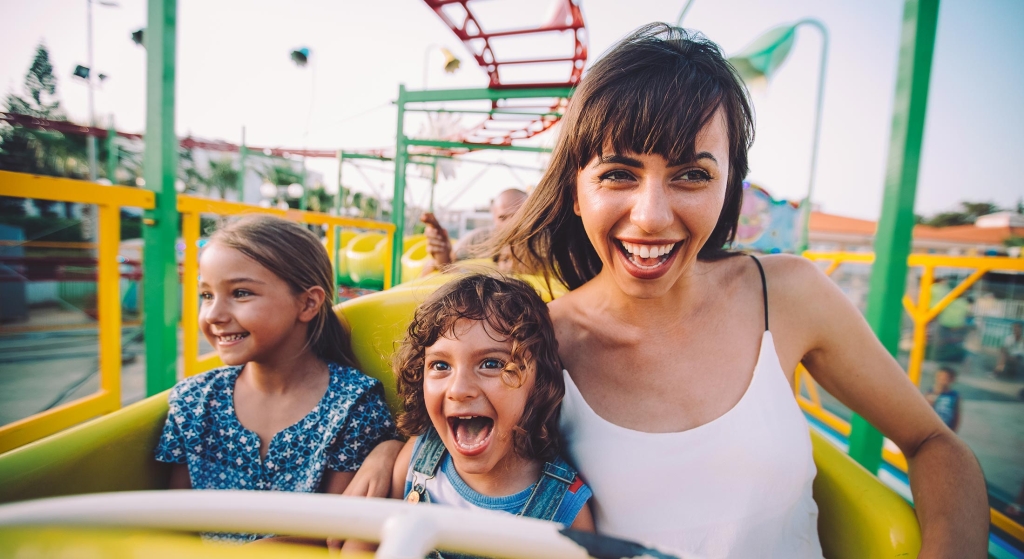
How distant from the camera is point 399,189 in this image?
4.93 metres

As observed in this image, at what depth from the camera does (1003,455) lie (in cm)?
262

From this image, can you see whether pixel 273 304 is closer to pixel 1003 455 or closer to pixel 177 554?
pixel 177 554

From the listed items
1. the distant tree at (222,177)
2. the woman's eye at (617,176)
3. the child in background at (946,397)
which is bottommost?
the child in background at (946,397)

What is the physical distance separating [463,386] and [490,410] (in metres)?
0.07

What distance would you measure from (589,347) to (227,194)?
26900 millimetres

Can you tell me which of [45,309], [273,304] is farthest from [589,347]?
[45,309]

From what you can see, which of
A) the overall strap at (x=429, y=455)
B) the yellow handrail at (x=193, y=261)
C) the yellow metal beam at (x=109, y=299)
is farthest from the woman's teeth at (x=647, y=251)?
the yellow metal beam at (x=109, y=299)

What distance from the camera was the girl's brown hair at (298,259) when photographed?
1.21m

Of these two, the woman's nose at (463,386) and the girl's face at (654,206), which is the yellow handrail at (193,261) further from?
the girl's face at (654,206)

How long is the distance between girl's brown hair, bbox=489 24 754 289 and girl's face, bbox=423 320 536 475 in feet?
1.19

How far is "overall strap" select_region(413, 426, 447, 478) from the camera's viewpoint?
101 cm

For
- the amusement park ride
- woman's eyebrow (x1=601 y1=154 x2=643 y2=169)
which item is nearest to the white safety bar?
the amusement park ride

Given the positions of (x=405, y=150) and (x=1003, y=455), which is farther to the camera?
(x=405, y=150)

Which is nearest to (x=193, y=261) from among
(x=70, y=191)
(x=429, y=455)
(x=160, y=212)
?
(x=160, y=212)
